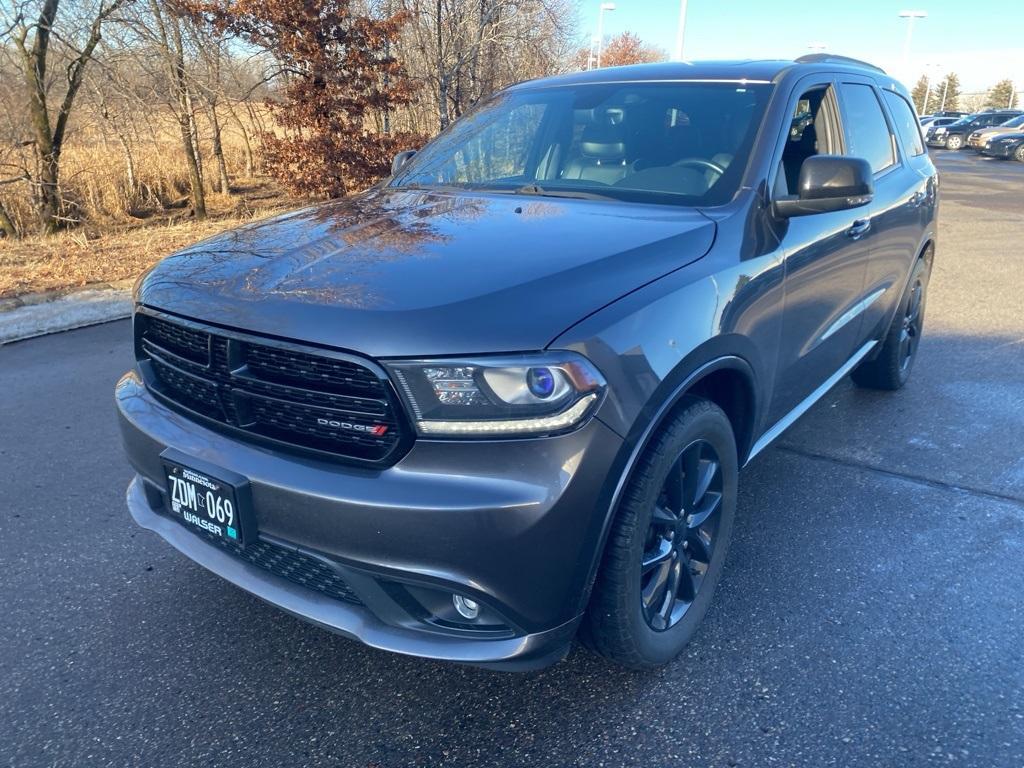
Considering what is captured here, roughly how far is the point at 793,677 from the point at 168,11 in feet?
43.3

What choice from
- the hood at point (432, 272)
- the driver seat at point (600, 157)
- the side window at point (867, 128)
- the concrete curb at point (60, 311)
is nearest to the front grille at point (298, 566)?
the hood at point (432, 272)

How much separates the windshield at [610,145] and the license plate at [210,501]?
1.64m

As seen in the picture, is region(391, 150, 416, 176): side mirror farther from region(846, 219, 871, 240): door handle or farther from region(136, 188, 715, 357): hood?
region(846, 219, 871, 240): door handle

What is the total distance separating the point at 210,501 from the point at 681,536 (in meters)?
1.38

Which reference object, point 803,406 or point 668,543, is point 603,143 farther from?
point 668,543

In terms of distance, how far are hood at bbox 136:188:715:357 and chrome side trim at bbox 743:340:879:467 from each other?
0.95 m

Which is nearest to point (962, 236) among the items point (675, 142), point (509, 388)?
point (675, 142)

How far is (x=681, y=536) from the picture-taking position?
244 cm

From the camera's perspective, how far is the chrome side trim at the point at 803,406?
303cm

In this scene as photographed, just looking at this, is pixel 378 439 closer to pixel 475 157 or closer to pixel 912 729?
pixel 912 729

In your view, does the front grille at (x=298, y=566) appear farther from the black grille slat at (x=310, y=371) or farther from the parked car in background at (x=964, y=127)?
the parked car in background at (x=964, y=127)

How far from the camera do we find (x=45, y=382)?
5.15 metres

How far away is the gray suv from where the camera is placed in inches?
73.0

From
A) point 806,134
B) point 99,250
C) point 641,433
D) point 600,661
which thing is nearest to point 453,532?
point 641,433
